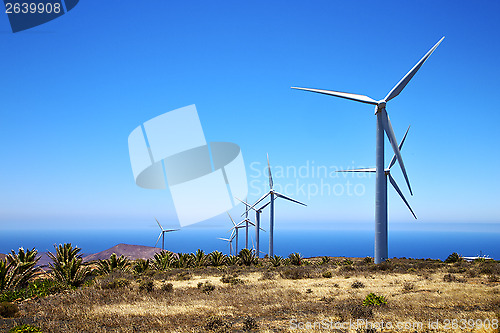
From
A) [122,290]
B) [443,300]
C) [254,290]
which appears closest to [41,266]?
[122,290]

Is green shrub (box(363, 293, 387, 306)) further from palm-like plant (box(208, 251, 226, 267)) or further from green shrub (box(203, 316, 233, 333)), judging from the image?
palm-like plant (box(208, 251, 226, 267))

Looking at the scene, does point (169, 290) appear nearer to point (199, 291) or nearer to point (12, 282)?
point (199, 291)

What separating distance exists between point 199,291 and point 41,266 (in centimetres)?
1235

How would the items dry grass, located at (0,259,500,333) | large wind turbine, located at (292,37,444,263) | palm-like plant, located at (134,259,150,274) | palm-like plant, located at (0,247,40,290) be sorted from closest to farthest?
dry grass, located at (0,259,500,333) < palm-like plant, located at (0,247,40,290) < palm-like plant, located at (134,259,150,274) < large wind turbine, located at (292,37,444,263)

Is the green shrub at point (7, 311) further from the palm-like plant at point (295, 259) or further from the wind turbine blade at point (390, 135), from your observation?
the palm-like plant at point (295, 259)

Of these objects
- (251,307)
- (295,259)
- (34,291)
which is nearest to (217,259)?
(295,259)

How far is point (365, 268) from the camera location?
2789 centimetres

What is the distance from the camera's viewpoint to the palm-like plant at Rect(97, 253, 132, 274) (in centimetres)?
3005

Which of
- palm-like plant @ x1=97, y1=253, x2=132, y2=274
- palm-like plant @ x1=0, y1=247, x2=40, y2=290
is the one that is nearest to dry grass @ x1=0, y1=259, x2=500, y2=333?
palm-like plant @ x1=0, y1=247, x2=40, y2=290

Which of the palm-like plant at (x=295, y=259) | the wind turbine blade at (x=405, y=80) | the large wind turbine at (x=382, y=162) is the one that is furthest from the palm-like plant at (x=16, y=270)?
the wind turbine blade at (x=405, y=80)

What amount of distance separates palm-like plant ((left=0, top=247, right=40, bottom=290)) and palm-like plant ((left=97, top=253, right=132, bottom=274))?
7.69m

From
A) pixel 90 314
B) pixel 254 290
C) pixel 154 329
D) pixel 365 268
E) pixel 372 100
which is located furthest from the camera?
Answer: pixel 372 100

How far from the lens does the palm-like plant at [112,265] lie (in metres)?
30.0
